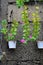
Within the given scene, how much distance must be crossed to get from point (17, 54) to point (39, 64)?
507 mm

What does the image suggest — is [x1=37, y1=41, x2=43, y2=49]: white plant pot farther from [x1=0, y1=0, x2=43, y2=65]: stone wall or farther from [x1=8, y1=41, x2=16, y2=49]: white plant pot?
[x1=8, y1=41, x2=16, y2=49]: white plant pot

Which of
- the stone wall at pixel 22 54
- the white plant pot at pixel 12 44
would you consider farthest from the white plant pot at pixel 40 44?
the white plant pot at pixel 12 44

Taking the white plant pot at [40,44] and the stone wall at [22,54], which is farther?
the stone wall at [22,54]

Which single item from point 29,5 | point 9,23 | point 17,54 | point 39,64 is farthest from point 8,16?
point 39,64

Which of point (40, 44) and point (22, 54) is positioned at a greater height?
point (40, 44)

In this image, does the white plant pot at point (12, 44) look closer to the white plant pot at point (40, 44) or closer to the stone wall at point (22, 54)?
the stone wall at point (22, 54)

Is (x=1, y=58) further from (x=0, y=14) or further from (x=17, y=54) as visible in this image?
(x=0, y=14)

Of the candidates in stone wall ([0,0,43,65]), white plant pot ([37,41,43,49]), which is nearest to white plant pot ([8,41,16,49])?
stone wall ([0,0,43,65])

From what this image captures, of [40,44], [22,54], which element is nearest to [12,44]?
[22,54]

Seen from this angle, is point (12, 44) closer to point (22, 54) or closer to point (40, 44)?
point (22, 54)

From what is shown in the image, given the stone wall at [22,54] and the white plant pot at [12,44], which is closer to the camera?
the white plant pot at [12,44]

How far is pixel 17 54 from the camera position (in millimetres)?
5254

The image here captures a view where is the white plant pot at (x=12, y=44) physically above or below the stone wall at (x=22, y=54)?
above

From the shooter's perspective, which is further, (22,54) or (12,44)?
(22,54)
